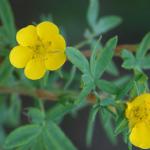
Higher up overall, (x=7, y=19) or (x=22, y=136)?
(x=7, y=19)

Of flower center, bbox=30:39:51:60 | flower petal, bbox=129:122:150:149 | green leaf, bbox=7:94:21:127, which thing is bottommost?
green leaf, bbox=7:94:21:127

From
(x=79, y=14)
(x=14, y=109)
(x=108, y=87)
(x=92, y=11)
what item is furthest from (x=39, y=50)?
(x=79, y=14)

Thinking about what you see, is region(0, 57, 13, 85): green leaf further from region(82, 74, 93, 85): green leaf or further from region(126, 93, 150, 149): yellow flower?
region(126, 93, 150, 149): yellow flower

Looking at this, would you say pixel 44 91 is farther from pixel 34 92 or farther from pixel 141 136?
pixel 141 136

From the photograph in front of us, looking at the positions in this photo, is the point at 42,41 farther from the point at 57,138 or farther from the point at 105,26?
the point at 105,26

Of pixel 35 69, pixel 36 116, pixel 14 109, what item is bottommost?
pixel 14 109

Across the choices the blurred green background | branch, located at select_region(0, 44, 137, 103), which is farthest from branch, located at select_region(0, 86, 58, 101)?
the blurred green background

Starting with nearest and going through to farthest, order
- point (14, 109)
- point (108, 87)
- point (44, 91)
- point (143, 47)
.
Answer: point (108, 87)
point (143, 47)
point (44, 91)
point (14, 109)
